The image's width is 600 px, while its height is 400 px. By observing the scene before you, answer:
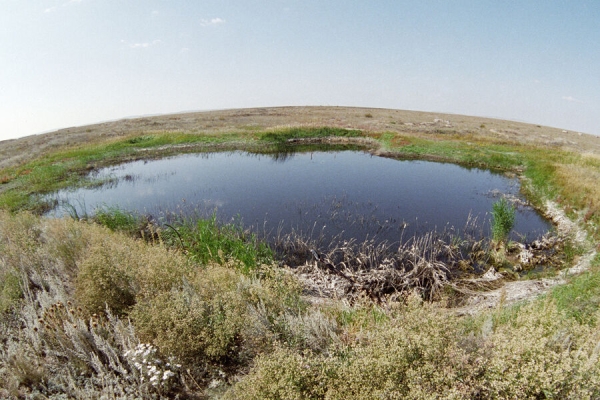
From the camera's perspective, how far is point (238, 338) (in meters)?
5.18

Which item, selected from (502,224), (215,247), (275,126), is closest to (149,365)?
(215,247)

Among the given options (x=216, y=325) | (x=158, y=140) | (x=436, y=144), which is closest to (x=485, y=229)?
(x=216, y=325)

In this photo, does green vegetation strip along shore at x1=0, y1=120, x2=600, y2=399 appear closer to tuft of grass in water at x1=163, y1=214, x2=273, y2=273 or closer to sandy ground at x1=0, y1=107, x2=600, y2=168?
tuft of grass in water at x1=163, y1=214, x2=273, y2=273

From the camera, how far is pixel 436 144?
3231 cm

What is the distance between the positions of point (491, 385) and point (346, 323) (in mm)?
2859

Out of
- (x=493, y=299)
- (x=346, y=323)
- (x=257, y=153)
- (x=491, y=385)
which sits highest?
(x=257, y=153)

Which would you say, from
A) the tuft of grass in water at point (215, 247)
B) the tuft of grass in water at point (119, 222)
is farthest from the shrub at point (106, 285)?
the tuft of grass in water at point (119, 222)

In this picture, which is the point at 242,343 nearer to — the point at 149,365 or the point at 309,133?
the point at 149,365

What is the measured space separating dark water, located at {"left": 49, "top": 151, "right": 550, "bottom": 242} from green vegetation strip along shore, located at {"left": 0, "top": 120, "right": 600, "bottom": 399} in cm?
547

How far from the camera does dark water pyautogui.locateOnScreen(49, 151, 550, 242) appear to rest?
45.5 feet

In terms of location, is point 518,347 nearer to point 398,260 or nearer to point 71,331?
point 71,331

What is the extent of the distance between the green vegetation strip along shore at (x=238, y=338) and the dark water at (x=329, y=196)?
5.47 m

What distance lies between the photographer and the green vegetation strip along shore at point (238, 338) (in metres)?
3.11

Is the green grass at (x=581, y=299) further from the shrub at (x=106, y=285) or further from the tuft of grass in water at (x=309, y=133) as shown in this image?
the tuft of grass in water at (x=309, y=133)
